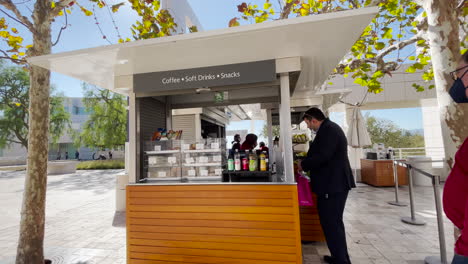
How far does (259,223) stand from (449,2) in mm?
3248

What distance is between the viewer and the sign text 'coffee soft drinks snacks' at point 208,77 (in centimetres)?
280

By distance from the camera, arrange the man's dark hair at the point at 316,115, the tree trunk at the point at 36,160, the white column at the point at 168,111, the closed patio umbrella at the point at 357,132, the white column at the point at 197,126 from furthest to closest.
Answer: the closed patio umbrella at the point at 357,132
the white column at the point at 197,126
the white column at the point at 168,111
the man's dark hair at the point at 316,115
the tree trunk at the point at 36,160

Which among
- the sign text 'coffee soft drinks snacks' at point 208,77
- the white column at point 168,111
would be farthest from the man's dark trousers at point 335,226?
the white column at point 168,111

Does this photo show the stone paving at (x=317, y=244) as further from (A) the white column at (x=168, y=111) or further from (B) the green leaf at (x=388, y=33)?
(B) the green leaf at (x=388, y=33)

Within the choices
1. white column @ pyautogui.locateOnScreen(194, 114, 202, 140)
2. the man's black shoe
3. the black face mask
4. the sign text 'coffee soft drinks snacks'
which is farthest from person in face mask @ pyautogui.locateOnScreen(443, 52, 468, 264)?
white column @ pyautogui.locateOnScreen(194, 114, 202, 140)

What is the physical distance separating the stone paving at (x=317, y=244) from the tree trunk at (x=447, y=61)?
150 centimetres

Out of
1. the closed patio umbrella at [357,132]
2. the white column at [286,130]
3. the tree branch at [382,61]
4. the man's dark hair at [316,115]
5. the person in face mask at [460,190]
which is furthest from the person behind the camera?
the closed patio umbrella at [357,132]

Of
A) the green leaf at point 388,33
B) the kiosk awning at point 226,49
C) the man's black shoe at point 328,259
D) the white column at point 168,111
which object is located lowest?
the man's black shoe at point 328,259

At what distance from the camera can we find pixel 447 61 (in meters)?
2.63

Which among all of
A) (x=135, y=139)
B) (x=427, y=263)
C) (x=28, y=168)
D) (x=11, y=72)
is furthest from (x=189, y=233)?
(x=11, y=72)

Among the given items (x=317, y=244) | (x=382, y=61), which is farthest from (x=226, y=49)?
(x=382, y=61)

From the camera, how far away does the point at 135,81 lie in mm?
3131

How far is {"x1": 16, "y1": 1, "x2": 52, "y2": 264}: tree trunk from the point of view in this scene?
294 centimetres

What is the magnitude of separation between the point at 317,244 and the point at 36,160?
3954 mm
